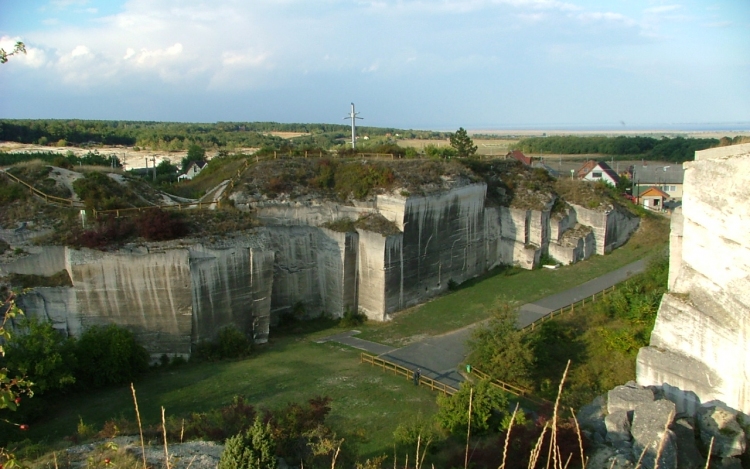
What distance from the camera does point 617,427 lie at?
50.3ft

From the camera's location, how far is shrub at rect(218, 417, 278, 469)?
1044 centimetres

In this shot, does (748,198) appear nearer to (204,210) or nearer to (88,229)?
(204,210)

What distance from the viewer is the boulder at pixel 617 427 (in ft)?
49.6

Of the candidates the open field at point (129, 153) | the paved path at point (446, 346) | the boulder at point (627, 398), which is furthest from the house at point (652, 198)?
the open field at point (129, 153)

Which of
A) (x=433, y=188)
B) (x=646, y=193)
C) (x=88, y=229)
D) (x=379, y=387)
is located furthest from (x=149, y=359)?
(x=646, y=193)

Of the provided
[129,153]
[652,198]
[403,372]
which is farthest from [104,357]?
[129,153]

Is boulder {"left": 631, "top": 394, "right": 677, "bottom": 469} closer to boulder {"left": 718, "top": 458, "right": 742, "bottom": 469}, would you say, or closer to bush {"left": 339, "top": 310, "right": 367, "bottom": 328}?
boulder {"left": 718, "top": 458, "right": 742, "bottom": 469}

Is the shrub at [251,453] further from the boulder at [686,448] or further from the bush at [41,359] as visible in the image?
the boulder at [686,448]

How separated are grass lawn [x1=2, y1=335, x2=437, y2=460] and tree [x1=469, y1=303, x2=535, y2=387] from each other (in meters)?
2.82

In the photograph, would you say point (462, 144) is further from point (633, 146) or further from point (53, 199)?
point (633, 146)

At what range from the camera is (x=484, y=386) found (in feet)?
54.5

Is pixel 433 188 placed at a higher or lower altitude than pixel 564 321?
higher

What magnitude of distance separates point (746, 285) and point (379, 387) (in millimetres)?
11405

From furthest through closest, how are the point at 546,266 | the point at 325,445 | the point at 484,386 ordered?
the point at 546,266, the point at 484,386, the point at 325,445
